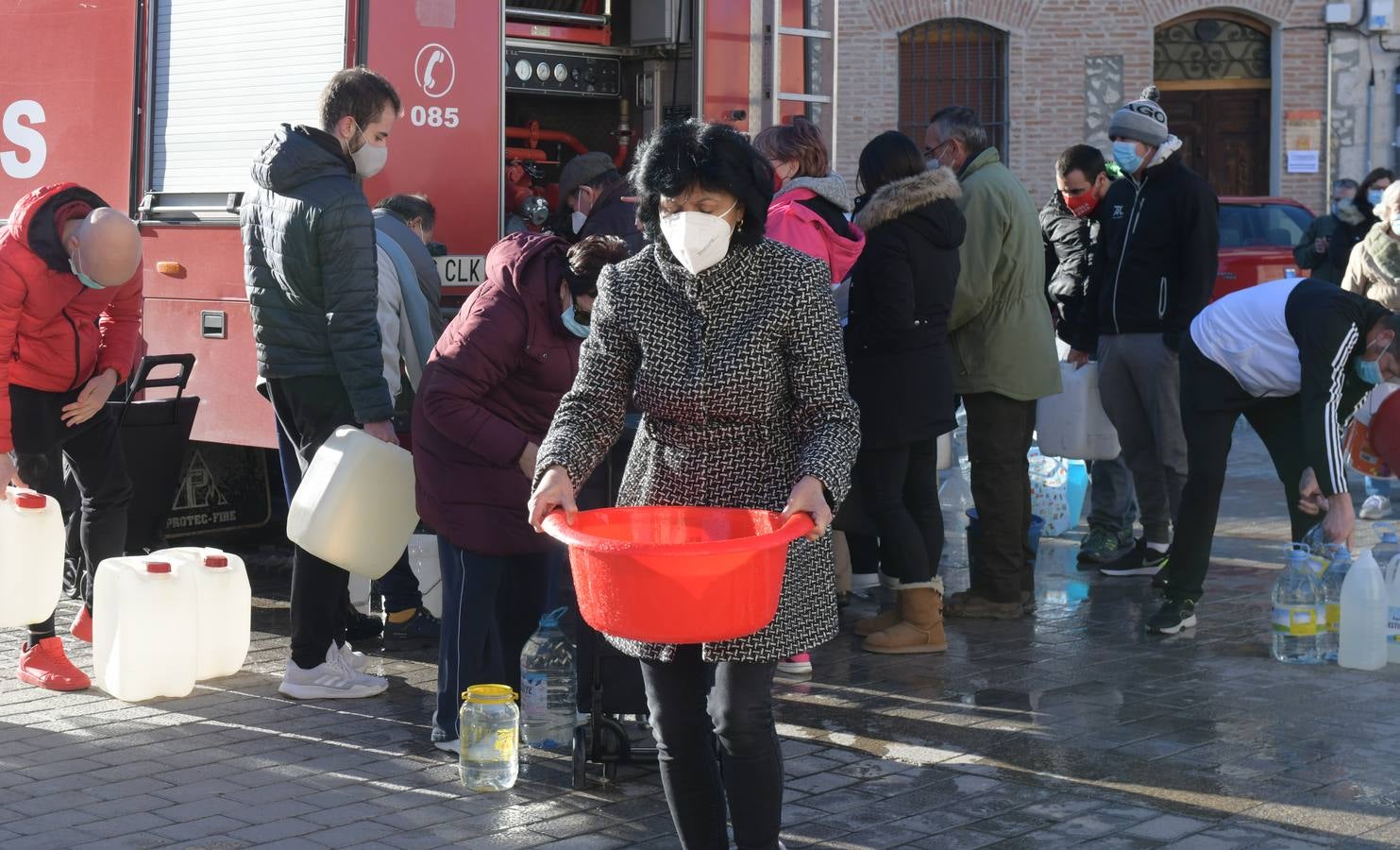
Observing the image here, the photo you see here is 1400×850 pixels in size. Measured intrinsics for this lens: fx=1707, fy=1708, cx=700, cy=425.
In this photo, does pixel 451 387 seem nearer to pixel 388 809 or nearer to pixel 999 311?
pixel 388 809

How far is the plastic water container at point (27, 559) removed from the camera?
6.04 m

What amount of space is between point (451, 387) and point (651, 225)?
51.2 inches

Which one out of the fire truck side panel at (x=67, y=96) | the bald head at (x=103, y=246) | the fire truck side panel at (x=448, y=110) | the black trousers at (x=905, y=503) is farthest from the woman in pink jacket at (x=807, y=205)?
the fire truck side panel at (x=67, y=96)

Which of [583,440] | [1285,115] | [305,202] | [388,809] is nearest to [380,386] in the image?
[305,202]

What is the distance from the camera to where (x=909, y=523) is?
6523mm

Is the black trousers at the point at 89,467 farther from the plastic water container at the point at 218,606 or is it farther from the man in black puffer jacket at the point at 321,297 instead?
the man in black puffer jacket at the point at 321,297

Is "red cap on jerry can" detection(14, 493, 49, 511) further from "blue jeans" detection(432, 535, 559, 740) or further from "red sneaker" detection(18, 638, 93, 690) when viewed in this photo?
"blue jeans" detection(432, 535, 559, 740)

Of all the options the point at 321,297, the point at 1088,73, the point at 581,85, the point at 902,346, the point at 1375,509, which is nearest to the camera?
the point at 321,297

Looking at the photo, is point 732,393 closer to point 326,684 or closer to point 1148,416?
point 326,684

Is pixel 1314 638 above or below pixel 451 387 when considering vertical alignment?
below

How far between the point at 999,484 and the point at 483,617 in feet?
9.20

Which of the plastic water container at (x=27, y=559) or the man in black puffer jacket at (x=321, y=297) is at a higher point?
the man in black puffer jacket at (x=321, y=297)

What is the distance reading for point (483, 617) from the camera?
5.16m

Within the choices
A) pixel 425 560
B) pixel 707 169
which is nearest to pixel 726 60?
pixel 425 560
